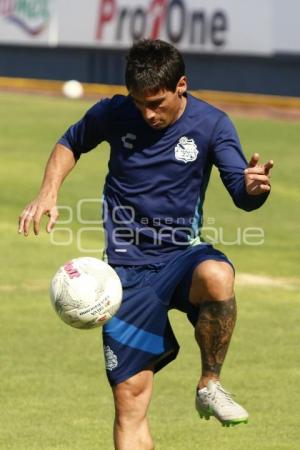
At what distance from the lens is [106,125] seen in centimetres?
796

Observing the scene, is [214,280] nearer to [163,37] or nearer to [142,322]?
[142,322]

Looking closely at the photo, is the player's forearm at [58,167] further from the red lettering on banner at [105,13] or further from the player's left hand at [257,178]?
the red lettering on banner at [105,13]

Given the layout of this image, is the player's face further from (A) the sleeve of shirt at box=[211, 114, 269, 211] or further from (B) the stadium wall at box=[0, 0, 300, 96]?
(B) the stadium wall at box=[0, 0, 300, 96]

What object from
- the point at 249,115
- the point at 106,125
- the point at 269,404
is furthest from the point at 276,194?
the point at 106,125

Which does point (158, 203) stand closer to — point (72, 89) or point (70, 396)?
→ point (70, 396)

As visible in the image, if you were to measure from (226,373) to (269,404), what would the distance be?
1.01 m

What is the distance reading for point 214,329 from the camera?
7.55m

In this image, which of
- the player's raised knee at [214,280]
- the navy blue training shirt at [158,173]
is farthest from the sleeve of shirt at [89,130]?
the player's raised knee at [214,280]

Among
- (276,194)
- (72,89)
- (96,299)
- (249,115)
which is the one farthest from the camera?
(72,89)

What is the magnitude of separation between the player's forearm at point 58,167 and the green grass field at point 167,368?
80.1 inches

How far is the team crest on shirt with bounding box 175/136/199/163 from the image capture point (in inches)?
307

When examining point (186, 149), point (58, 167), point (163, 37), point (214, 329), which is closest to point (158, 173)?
point (186, 149)

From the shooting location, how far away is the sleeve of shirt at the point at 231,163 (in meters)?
7.59

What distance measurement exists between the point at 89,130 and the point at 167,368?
13.1ft
